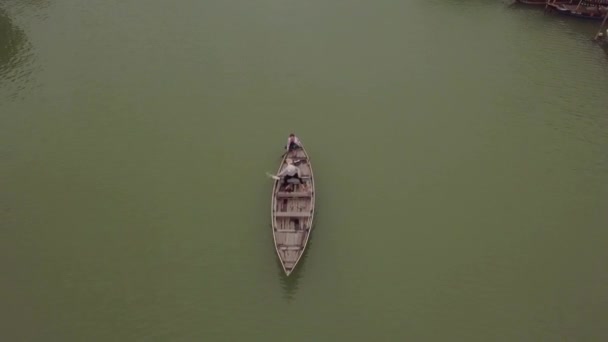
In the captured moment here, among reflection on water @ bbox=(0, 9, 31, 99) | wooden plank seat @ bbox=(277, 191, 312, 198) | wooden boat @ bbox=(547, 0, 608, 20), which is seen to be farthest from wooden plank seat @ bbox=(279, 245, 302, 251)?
wooden boat @ bbox=(547, 0, 608, 20)

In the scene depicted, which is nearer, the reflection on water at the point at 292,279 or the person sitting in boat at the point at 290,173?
the reflection on water at the point at 292,279

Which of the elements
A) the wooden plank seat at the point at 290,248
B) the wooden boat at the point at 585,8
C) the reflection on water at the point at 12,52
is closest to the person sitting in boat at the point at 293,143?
the wooden plank seat at the point at 290,248

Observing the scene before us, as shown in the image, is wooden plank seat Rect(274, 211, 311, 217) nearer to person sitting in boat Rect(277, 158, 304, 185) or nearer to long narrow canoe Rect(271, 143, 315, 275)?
long narrow canoe Rect(271, 143, 315, 275)

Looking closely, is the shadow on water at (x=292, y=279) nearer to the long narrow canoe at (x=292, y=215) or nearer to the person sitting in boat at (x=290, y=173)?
the long narrow canoe at (x=292, y=215)

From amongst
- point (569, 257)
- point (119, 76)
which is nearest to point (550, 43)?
point (569, 257)

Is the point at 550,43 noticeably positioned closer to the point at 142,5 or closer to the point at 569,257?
the point at 569,257

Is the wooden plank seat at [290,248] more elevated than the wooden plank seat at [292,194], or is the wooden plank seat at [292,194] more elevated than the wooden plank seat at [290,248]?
the wooden plank seat at [292,194]
